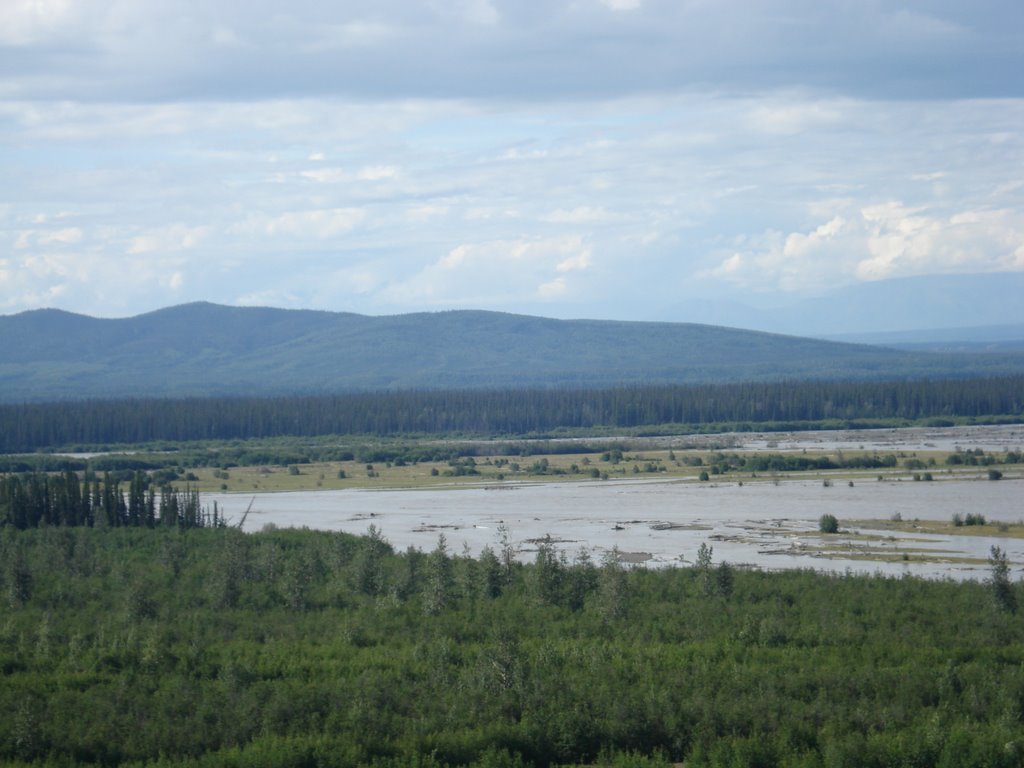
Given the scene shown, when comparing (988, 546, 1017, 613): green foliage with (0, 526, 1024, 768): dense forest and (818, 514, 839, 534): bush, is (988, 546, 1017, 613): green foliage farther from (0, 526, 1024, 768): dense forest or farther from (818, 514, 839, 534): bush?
(818, 514, 839, 534): bush

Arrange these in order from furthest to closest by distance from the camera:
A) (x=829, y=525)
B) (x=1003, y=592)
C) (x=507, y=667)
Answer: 1. (x=829, y=525)
2. (x=1003, y=592)
3. (x=507, y=667)

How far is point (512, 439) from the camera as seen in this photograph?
14550 centimetres

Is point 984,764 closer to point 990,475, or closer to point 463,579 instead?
point 463,579

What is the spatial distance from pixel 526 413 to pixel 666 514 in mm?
98542

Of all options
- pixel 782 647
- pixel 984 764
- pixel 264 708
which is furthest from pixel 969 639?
pixel 264 708

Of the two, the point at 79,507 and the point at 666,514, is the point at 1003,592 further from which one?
the point at 79,507

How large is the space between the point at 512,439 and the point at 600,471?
47948mm

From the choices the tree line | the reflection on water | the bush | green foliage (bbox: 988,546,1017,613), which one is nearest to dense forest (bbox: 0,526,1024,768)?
green foliage (bbox: 988,546,1017,613)

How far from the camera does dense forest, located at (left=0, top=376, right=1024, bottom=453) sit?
151 meters

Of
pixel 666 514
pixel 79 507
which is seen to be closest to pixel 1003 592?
pixel 666 514

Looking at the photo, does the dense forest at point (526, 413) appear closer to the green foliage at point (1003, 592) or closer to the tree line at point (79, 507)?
the tree line at point (79, 507)

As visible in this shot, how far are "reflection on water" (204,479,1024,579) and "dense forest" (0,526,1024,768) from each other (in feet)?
28.5

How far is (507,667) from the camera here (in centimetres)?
2736

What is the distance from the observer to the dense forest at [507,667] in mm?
23750
